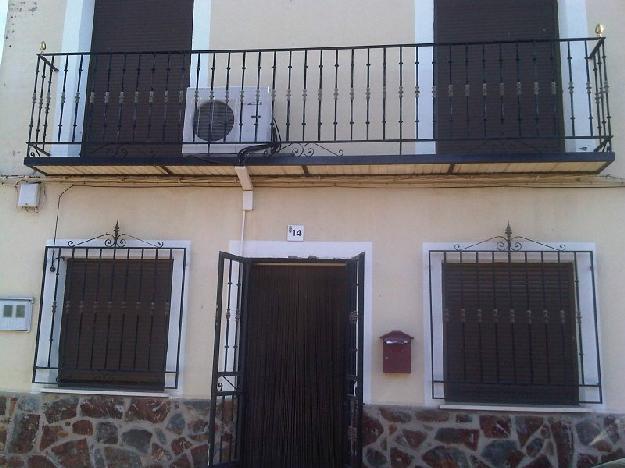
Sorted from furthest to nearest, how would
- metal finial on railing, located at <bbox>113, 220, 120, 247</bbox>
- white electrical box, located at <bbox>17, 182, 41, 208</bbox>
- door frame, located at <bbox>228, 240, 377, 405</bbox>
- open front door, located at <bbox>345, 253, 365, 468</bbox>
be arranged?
white electrical box, located at <bbox>17, 182, 41, 208</bbox>
metal finial on railing, located at <bbox>113, 220, 120, 247</bbox>
door frame, located at <bbox>228, 240, 377, 405</bbox>
open front door, located at <bbox>345, 253, 365, 468</bbox>

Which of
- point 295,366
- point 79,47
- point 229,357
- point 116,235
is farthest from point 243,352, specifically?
point 79,47

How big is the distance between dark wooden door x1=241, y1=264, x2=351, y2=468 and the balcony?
1140mm

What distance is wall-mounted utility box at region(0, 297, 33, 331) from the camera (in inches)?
255

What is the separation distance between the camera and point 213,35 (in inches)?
270

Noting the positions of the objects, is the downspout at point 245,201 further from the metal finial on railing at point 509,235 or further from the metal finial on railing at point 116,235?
the metal finial on railing at point 509,235

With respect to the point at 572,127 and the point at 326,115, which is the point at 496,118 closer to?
the point at 572,127

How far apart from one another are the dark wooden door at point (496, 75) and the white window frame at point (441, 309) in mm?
996

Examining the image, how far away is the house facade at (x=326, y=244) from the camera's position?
5.96 meters

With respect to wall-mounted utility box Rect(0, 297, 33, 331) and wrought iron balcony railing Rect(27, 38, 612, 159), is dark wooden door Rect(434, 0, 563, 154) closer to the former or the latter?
wrought iron balcony railing Rect(27, 38, 612, 159)

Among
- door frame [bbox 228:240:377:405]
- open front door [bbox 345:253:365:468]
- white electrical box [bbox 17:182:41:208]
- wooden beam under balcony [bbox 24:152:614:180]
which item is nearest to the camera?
open front door [bbox 345:253:365:468]

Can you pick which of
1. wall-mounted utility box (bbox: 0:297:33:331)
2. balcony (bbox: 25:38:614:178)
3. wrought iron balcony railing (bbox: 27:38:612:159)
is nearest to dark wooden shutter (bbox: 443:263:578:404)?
balcony (bbox: 25:38:614:178)

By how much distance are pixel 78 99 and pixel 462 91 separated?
3.99 m

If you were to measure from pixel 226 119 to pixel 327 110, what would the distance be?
1.04 meters

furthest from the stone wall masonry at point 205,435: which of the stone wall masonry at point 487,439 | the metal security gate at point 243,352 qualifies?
the metal security gate at point 243,352
